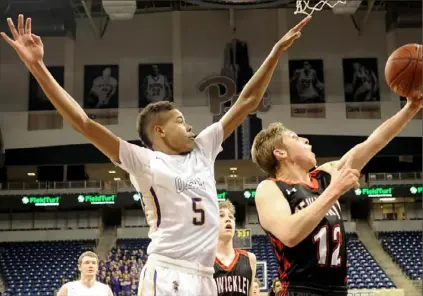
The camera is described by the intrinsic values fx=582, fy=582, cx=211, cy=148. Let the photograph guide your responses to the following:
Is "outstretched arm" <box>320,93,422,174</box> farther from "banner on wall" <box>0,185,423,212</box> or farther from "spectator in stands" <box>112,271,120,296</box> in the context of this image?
"banner on wall" <box>0,185,423,212</box>

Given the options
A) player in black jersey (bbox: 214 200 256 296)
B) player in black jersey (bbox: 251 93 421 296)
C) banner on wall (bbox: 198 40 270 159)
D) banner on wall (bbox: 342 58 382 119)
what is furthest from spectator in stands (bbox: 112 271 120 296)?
player in black jersey (bbox: 251 93 421 296)

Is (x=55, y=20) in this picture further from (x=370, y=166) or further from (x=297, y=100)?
(x=370, y=166)

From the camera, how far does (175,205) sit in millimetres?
3283

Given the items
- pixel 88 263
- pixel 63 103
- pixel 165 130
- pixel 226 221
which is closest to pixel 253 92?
pixel 165 130

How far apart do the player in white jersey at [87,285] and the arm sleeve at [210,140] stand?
3.49 metres

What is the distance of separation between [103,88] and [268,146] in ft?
81.0

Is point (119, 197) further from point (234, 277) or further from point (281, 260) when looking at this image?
point (281, 260)

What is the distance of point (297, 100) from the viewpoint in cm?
2695

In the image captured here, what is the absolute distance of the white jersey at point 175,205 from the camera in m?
3.25

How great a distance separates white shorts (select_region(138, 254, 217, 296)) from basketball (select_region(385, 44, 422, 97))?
173 centimetres

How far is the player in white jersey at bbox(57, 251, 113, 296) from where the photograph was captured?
22.0 ft

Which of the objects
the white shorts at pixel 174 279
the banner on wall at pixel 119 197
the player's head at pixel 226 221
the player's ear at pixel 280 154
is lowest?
the white shorts at pixel 174 279

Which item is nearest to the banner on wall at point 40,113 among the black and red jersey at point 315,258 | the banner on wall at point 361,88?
the banner on wall at point 361,88

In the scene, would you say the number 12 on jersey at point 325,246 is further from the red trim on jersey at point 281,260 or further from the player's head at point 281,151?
the player's head at point 281,151
